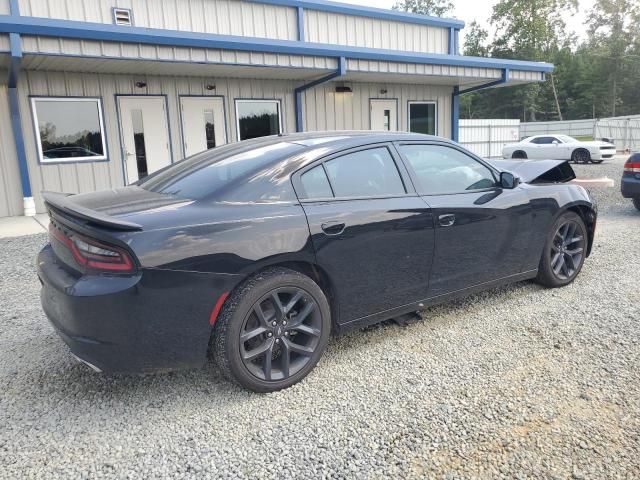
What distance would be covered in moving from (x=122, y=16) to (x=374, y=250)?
10256mm

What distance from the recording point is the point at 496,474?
209 centimetres

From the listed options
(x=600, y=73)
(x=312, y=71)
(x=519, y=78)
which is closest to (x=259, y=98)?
(x=312, y=71)

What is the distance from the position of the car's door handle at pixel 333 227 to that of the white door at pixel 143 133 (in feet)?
27.2

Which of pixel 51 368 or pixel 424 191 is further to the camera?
pixel 424 191

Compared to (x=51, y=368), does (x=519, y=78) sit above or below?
above

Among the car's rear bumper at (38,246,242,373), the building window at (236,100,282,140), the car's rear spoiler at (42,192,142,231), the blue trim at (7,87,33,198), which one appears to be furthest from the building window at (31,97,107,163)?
the car's rear bumper at (38,246,242,373)

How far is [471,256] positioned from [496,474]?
1.79 metres

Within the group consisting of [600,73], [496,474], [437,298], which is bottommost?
[496,474]

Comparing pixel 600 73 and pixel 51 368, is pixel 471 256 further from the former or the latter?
pixel 600 73

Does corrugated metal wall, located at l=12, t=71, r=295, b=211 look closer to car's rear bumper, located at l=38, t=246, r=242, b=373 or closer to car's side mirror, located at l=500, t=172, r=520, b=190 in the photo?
car's rear bumper, located at l=38, t=246, r=242, b=373

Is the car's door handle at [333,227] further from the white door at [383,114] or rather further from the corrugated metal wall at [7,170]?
the white door at [383,114]

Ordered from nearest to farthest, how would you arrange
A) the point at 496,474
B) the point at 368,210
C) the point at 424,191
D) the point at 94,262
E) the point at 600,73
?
the point at 496,474, the point at 94,262, the point at 368,210, the point at 424,191, the point at 600,73

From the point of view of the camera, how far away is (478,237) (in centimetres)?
362

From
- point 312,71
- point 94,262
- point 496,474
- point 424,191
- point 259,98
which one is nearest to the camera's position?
point 496,474
